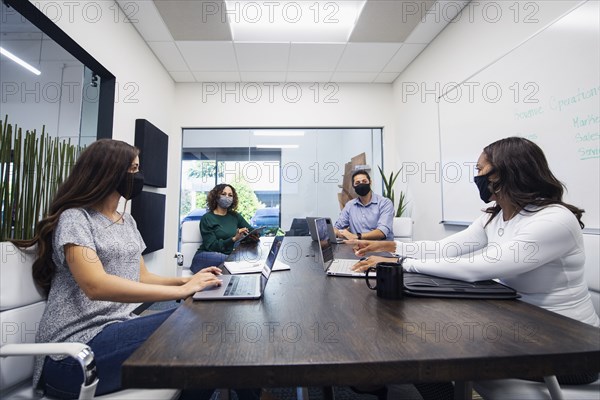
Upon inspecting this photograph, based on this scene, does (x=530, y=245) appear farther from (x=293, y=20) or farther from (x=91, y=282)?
(x=293, y=20)

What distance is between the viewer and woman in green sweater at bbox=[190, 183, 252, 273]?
2600 millimetres

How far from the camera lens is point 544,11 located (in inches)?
77.2

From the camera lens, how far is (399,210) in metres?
3.88

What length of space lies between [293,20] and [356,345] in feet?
10.7

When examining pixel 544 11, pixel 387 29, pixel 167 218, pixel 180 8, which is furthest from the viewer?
pixel 167 218

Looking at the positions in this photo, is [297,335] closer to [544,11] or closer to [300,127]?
[544,11]

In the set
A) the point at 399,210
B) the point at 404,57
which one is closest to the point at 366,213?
the point at 399,210

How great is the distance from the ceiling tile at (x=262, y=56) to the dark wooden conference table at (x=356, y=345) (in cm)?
318

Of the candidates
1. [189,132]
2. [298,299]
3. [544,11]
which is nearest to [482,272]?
[298,299]

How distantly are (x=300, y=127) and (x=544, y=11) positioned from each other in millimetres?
2873

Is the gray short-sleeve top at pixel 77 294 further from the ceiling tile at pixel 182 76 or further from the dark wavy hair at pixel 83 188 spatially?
the ceiling tile at pixel 182 76

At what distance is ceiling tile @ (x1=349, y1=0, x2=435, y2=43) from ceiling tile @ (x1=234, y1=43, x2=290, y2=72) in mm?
824

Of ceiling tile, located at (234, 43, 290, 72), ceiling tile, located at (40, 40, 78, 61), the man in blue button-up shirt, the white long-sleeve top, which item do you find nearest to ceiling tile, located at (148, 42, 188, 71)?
ceiling tile, located at (234, 43, 290, 72)

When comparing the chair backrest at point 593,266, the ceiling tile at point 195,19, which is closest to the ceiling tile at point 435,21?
the ceiling tile at point 195,19
